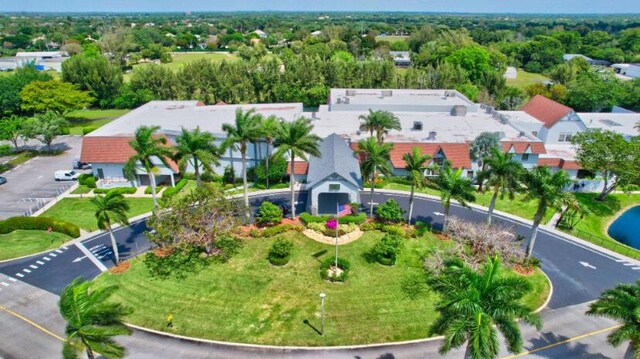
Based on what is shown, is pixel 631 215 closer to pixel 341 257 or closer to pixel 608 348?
pixel 608 348

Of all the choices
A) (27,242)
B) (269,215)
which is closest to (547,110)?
(269,215)

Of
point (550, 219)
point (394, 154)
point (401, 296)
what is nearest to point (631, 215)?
point (550, 219)

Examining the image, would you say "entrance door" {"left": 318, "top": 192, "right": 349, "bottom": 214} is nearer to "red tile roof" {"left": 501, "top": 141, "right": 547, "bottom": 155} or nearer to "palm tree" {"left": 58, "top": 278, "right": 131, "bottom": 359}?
"red tile roof" {"left": 501, "top": 141, "right": 547, "bottom": 155}

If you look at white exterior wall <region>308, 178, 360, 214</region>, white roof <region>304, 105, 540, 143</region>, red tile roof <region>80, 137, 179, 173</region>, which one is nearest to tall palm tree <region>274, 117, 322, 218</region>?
white exterior wall <region>308, 178, 360, 214</region>

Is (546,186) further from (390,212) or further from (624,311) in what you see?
(390,212)

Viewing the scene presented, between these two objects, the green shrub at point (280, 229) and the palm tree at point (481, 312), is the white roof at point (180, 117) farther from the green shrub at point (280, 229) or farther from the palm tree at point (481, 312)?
the palm tree at point (481, 312)

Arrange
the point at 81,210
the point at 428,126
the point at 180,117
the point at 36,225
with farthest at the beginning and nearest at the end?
1. the point at 428,126
2. the point at 180,117
3. the point at 81,210
4. the point at 36,225

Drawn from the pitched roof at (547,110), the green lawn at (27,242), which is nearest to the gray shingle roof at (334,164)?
the green lawn at (27,242)
